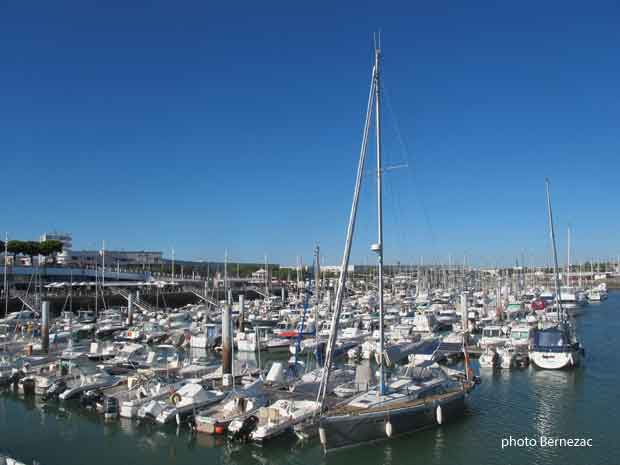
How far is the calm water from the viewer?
2006cm

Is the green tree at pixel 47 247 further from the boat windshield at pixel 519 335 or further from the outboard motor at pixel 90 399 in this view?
the boat windshield at pixel 519 335

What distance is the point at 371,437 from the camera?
2002 centimetres

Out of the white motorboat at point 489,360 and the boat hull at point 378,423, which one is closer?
the boat hull at point 378,423

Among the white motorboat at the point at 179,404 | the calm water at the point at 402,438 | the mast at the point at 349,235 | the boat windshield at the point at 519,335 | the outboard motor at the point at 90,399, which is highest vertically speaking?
the mast at the point at 349,235

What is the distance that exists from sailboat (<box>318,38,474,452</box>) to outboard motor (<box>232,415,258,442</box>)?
2.96 m

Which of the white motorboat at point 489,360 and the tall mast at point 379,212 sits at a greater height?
the tall mast at point 379,212

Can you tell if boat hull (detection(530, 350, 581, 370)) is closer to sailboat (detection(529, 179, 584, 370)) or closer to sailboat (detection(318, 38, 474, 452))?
sailboat (detection(529, 179, 584, 370))

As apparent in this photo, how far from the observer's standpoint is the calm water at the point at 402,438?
2006cm

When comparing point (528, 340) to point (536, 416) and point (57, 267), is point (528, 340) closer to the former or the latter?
point (536, 416)

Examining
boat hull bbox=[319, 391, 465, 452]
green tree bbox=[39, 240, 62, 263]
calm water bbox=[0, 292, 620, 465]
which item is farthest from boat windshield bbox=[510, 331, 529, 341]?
green tree bbox=[39, 240, 62, 263]

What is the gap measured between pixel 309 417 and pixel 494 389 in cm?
1395

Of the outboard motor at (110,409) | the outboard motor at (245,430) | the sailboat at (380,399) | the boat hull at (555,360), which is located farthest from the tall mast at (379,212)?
the boat hull at (555,360)

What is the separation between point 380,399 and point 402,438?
5.56 ft

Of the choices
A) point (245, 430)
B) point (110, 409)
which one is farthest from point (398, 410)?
point (110, 409)
